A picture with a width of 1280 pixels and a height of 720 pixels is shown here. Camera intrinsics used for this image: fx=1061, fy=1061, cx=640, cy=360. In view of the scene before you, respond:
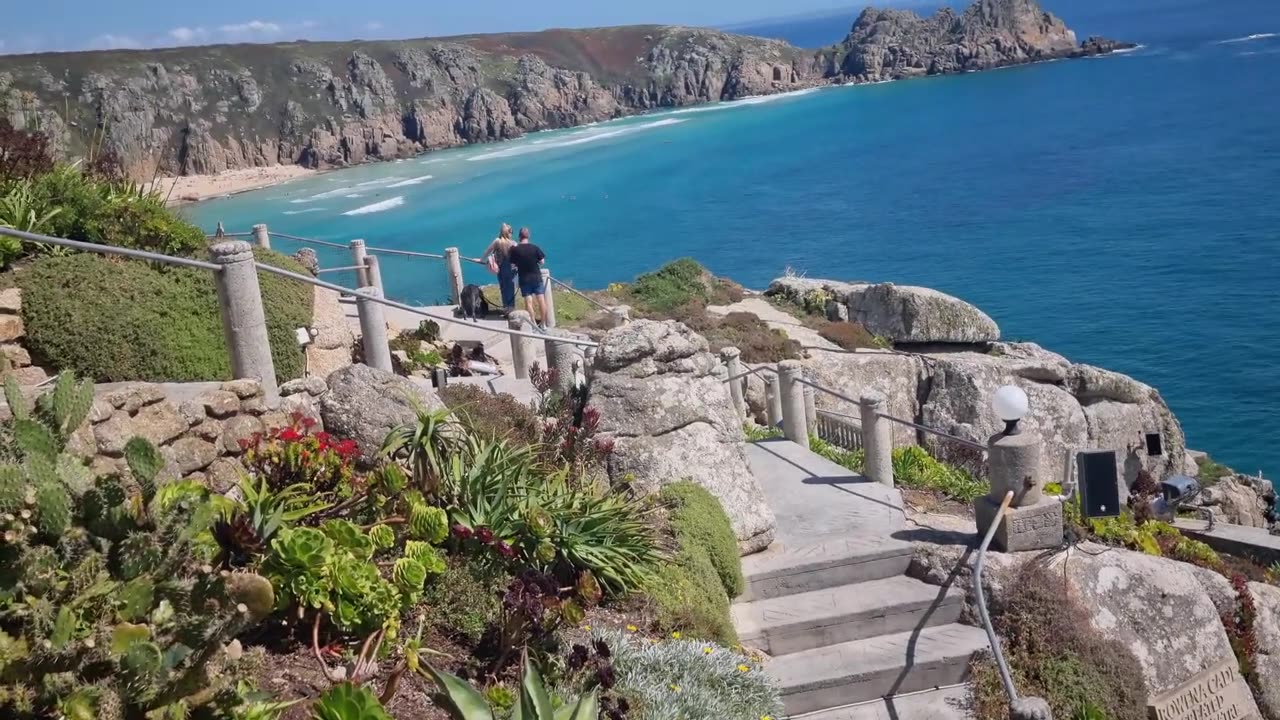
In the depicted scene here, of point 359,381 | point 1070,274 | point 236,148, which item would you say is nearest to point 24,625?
point 359,381

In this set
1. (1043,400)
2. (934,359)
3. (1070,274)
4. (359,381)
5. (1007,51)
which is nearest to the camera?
(359,381)

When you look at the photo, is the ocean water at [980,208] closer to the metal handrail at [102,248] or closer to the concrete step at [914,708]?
the metal handrail at [102,248]

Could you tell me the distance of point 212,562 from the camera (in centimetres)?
582

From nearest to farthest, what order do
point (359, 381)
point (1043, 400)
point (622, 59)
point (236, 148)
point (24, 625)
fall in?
point (24, 625)
point (359, 381)
point (1043, 400)
point (236, 148)
point (622, 59)

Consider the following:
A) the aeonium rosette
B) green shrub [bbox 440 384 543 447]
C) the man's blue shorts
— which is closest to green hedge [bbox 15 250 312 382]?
green shrub [bbox 440 384 543 447]

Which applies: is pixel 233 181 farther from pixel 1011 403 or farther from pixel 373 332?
pixel 1011 403

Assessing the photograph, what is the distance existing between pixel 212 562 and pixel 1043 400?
54.2 ft

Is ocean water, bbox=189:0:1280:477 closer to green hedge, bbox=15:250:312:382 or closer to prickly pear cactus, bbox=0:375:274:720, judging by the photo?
green hedge, bbox=15:250:312:382

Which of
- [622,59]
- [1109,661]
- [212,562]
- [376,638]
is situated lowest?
[1109,661]

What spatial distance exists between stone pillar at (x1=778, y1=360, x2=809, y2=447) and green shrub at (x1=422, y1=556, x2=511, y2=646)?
249 inches

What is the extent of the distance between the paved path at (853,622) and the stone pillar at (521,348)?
541cm

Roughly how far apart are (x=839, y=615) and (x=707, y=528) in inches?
51.7

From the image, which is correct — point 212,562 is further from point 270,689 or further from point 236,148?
point 236,148

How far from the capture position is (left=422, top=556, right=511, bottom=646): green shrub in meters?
6.75
